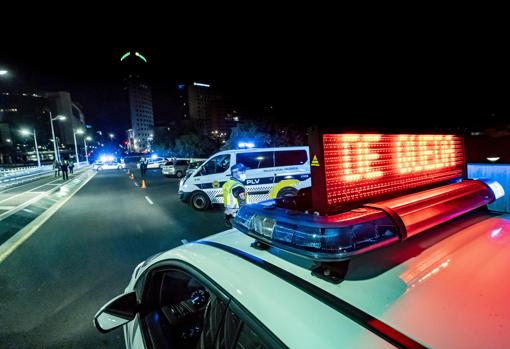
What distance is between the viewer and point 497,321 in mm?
903

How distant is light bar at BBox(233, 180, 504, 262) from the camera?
1.10 m

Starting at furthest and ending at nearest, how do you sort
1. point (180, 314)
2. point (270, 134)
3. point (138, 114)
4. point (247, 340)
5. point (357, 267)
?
point (138, 114)
point (270, 134)
point (180, 314)
point (247, 340)
point (357, 267)

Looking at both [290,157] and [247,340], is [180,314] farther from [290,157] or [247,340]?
[290,157]

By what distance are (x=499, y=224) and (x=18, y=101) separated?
13094cm

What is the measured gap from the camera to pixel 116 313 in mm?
1702

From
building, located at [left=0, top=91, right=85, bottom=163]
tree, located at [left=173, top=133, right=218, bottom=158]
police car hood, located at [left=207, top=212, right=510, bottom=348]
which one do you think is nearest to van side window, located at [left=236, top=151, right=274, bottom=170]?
police car hood, located at [left=207, top=212, right=510, bottom=348]

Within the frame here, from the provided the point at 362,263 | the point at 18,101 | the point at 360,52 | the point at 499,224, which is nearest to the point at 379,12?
the point at 360,52

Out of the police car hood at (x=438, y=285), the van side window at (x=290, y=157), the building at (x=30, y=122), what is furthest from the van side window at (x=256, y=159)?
the building at (x=30, y=122)

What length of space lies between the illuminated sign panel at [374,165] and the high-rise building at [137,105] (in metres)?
165

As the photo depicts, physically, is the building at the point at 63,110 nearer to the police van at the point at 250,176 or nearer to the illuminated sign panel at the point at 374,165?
the police van at the point at 250,176

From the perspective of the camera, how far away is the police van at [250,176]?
9.94 m

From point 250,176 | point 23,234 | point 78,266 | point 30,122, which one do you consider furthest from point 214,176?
point 30,122

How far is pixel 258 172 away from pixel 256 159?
21.0 inches

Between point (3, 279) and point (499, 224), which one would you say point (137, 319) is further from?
point (3, 279)
